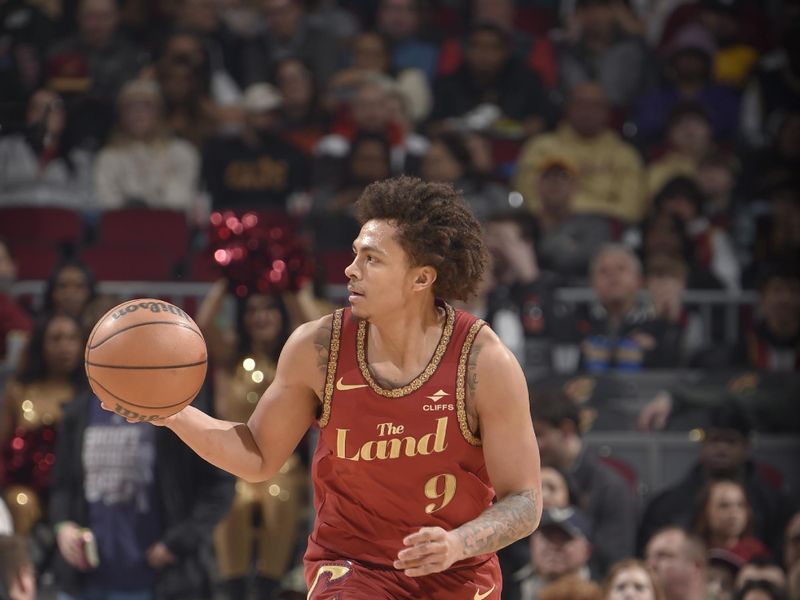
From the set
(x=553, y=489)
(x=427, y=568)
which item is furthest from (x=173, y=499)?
(x=427, y=568)

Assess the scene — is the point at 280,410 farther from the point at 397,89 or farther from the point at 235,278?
the point at 397,89

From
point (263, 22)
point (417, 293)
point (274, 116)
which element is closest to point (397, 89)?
point (274, 116)

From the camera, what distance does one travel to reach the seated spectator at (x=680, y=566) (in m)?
6.76

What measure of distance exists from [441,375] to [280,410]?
0.51m

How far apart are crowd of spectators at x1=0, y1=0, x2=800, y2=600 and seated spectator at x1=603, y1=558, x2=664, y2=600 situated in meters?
0.01

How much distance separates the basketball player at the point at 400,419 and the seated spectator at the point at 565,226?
5486 millimetres

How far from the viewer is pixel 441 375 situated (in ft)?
14.1

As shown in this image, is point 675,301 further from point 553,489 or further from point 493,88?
point 493,88

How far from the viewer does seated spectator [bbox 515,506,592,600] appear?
6711 mm

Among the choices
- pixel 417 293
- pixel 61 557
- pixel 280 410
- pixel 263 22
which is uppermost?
pixel 263 22

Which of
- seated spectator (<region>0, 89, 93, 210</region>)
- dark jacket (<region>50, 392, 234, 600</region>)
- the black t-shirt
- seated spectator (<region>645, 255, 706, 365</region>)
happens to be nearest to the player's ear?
dark jacket (<region>50, 392, 234, 600</region>)

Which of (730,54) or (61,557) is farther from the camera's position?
(730,54)

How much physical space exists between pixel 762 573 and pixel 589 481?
969 mm

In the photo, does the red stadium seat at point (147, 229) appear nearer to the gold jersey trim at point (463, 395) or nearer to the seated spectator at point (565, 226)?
the seated spectator at point (565, 226)
